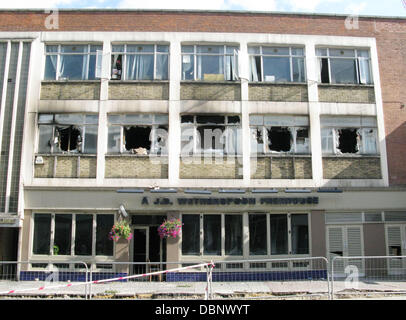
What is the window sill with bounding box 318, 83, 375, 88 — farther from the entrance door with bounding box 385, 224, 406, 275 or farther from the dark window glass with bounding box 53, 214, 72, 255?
the dark window glass with bounding box 53, 214, 72, 255

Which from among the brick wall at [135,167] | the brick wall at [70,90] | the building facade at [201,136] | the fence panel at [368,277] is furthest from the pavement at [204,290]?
the brick wall at [70,90]

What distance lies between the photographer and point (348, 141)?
55.3ft

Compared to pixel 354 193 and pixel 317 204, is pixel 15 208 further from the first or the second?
pixel 354 193

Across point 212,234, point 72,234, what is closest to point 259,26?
point 212,234

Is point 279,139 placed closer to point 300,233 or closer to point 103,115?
point 300,233

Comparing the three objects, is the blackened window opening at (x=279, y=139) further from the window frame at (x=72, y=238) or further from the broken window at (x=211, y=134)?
the window frame at (x=72, y=238)

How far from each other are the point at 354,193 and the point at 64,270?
471 inches

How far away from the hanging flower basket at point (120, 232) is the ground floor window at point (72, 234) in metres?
0.62

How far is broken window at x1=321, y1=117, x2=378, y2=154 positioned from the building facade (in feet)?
0.20

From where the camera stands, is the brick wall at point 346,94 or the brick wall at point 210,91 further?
the brick wall at point 346,94

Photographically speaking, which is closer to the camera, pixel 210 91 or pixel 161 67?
pixel 210 91

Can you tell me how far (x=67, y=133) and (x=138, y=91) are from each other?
3.44 metres

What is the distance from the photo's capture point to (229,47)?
1720 centimetres

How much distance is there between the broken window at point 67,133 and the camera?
16266mm
